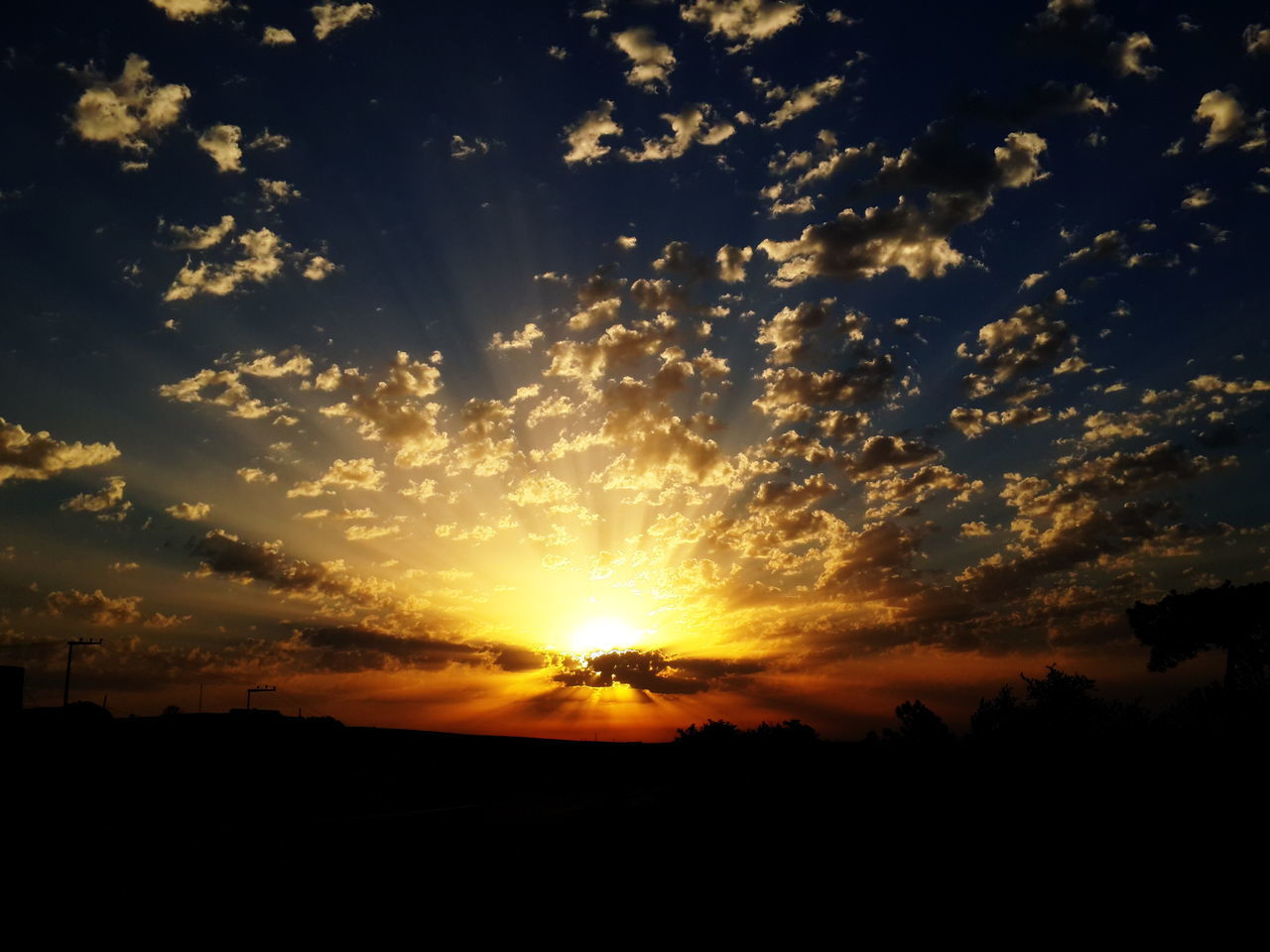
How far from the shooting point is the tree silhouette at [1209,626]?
51.4m

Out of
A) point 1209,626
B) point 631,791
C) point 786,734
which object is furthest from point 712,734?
point 1209,626

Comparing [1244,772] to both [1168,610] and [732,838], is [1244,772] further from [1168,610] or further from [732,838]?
[1168,610]

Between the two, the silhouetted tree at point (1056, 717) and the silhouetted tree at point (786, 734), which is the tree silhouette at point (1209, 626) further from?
the silhouetted tree at point (786, 734)

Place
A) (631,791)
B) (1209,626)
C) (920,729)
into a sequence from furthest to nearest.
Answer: (1209,626) → (631,791) → (920,729)

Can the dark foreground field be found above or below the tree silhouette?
below

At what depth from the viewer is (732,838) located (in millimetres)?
17938

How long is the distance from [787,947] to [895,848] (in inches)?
122

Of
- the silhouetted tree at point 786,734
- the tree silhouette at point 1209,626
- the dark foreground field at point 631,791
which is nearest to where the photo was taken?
the dark foreground field at point 631,791

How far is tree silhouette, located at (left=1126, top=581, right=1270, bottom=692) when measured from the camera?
51.4m

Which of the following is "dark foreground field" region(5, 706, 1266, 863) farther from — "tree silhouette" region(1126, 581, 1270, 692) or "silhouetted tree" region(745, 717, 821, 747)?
"tree silhouette" region(1126, 581, 1270, 692)

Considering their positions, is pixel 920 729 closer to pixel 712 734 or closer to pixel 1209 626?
pixel 712 734

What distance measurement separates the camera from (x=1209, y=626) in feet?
177

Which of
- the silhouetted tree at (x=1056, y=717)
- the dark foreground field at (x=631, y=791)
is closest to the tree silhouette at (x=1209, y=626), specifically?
the silhouetted tree at (x=1056, y=717)

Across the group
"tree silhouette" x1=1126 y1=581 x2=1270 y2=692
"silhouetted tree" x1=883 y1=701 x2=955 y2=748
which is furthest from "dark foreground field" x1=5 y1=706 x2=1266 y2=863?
"tree silhouette" x1=1126 y1=581 x2=1270 y2=692
